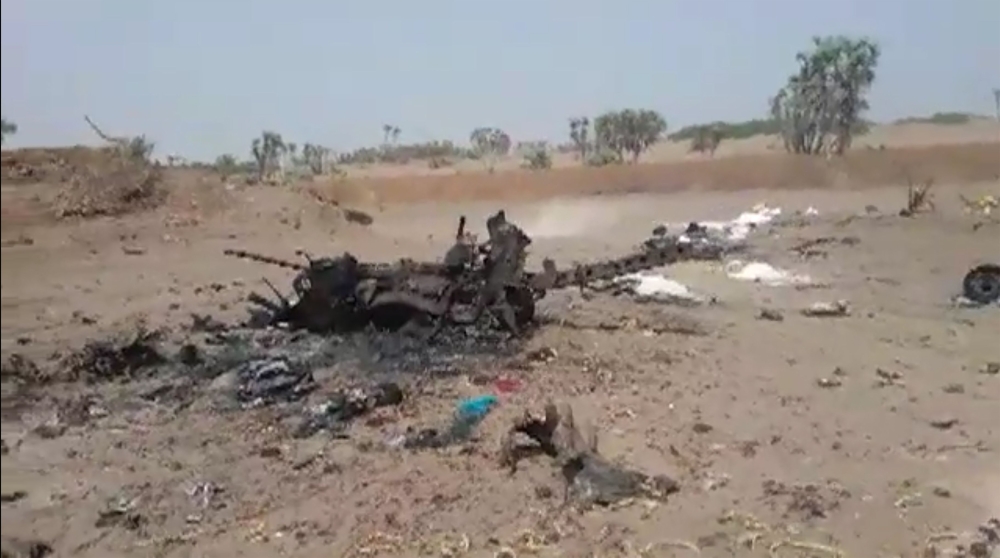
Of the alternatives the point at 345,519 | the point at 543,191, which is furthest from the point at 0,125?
the point at 543,191

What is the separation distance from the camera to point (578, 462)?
15.8ft

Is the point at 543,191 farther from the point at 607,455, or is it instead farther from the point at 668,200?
the point at 607,455

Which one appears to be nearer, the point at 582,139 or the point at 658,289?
the point at 658,289

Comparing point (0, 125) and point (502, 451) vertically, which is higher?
point (0, 125)

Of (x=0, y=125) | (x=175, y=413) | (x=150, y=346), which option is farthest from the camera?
(x=150, y=346)

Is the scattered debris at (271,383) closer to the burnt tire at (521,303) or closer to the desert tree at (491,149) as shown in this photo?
the burnt tire at (521,303)

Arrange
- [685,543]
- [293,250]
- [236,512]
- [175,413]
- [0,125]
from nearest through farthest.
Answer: [0,125] → [685,543] → [236,512] → [175,413] → [293,250]

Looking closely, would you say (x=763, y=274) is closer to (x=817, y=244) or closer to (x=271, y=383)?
(x=817, y=244)

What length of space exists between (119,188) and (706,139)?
19893 millimetres

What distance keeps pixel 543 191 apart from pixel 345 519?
1660cm

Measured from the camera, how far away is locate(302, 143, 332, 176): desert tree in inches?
947

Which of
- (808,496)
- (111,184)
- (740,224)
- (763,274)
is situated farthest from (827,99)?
(808,496)

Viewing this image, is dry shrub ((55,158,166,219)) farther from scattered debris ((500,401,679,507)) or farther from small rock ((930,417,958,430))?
small rock ((930,417,958,430))

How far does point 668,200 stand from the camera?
2119 centimetres
